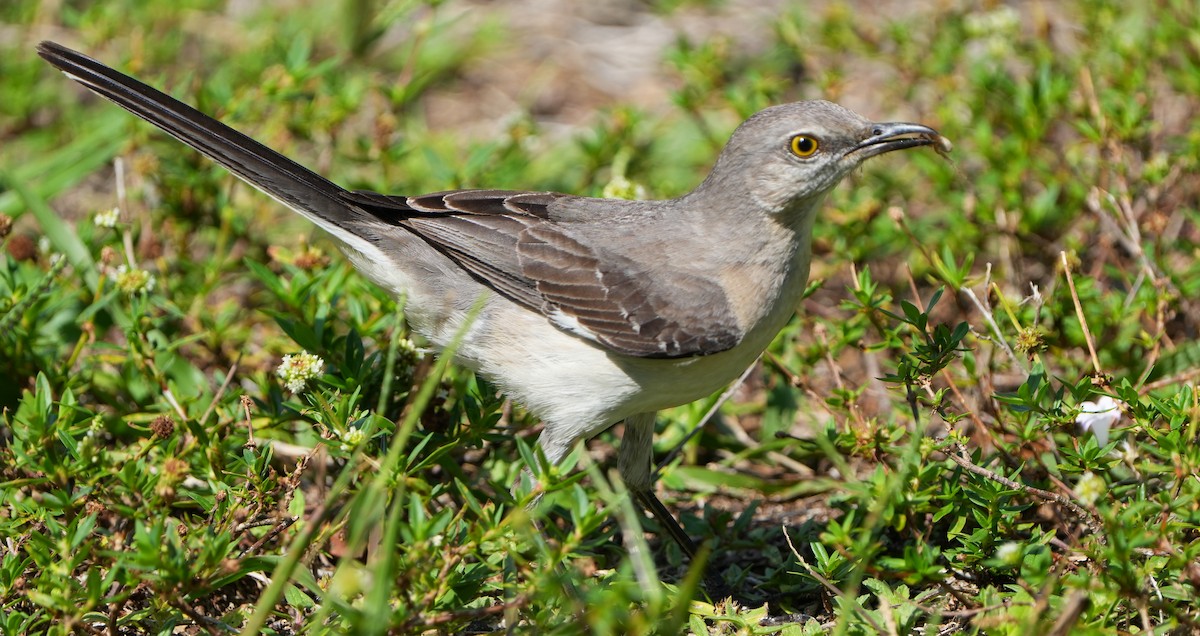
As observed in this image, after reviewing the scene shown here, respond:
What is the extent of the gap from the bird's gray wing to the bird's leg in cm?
57

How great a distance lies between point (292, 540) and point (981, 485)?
2.45m

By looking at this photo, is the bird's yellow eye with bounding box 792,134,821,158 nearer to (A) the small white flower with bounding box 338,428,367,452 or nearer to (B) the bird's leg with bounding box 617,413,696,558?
(B) the bird's leg with bounding box 617,413,696,558

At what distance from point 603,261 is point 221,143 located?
1.69 m

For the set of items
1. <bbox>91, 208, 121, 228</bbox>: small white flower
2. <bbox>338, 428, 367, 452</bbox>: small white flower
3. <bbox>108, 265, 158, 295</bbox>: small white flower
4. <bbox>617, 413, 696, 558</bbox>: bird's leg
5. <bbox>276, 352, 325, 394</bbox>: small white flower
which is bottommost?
<bbox>617, 413, 696, 558</bbox>: bird's leg

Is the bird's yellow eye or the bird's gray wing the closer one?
the bird's gray wing

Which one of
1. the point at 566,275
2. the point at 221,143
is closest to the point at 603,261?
the point at 566,275

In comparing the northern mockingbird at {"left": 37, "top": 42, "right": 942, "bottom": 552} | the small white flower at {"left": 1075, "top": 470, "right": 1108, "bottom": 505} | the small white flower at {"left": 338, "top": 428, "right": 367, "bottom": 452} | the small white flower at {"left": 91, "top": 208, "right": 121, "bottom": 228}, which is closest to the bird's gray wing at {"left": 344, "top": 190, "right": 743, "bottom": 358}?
the northern mockingbird at {"left": 37, "top": 42, "right": 942, "bottom": 552}

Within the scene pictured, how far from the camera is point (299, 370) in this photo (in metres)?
4.35

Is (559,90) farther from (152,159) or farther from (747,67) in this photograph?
(152,159)

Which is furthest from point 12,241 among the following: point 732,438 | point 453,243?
point 732,438

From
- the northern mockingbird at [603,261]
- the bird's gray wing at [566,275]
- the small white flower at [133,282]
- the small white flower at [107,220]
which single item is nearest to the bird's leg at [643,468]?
the northern mockingbird at [603,261]

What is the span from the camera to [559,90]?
9141mm

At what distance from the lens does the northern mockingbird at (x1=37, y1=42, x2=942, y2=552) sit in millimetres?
4527

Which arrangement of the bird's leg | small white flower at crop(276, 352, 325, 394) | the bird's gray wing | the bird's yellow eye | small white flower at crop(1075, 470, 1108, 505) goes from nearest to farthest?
small white flower at crop(1075, 470, 1108, 505), small white flower at crop(276, 352, 325, 394), the bird's gray wing, the bird's yellow eye, the bird's leg
